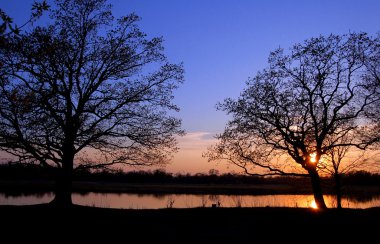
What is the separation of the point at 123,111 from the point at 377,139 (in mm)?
16701

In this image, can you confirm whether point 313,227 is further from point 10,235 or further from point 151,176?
point 151,176

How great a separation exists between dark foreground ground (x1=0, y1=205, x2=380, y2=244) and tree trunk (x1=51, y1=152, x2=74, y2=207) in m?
2.78

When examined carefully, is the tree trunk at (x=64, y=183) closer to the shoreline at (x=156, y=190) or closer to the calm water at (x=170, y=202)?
the calm water at (x=170, y=202)

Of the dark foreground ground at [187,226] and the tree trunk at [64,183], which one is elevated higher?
the tree trunk at [64,183]

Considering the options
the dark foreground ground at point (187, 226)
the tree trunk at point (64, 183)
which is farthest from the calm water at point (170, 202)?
the dark foreground ground at point (187, 226)

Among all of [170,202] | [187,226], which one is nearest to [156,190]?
[170,202]

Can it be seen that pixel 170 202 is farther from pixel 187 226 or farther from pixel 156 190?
pixel 156 190

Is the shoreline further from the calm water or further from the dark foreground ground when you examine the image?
the dark foreground ground

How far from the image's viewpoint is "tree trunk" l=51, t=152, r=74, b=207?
22.5m

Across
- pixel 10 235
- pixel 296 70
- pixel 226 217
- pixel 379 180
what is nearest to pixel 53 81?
pixel 10 235

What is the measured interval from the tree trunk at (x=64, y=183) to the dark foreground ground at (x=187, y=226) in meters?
2.78

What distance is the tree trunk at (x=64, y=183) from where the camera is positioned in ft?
73.9

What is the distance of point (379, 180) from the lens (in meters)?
93.9

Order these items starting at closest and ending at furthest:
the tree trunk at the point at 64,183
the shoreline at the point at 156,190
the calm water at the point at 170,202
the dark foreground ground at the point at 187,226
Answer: the dark foreground ground at the point at 187,226, the tree trunk at the point at 64,183, the calm water at the point at 170,202, the shoreline at the point at 156,190
